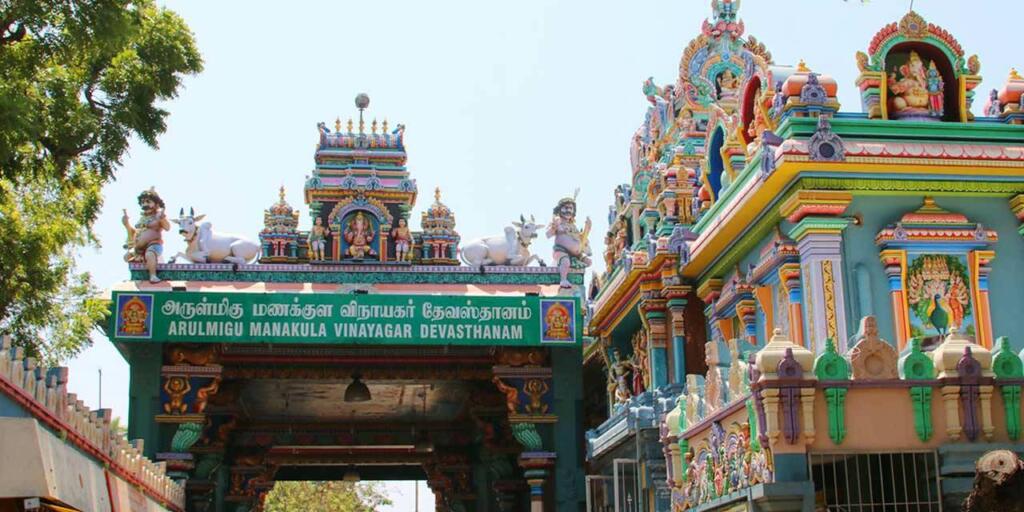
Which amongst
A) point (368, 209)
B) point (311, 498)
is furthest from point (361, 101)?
point (311, 498)

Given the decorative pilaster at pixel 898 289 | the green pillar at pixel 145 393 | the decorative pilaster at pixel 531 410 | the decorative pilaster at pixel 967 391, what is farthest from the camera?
the decorative pilaster at pixel 531 410

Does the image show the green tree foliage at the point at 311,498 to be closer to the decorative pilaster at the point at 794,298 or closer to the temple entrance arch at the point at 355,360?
the temple entrance arch at the point at 355,360

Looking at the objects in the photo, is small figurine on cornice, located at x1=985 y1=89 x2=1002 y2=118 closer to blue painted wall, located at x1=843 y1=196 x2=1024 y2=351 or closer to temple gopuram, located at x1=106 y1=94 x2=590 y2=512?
blue painted wall, located at x1=843 y1=196 x2=1024 y2=351

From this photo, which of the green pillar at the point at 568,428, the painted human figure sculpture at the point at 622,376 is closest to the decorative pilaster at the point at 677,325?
the painted human figure sculpture at the point at 622,376

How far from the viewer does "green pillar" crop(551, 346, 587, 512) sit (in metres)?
21.7

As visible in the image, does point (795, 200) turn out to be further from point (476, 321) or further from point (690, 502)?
point (476, 321)

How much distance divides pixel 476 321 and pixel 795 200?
738 centimetres

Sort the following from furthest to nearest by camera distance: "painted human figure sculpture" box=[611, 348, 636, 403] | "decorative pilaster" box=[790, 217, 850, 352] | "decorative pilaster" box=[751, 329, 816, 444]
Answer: "painted human figure sculpture" box=[611, 348, 636, 403] < "decorative pilaster" box=[790, 217, 850, 352] < "decorative pilaster" box=[751, 329, 816, 444]

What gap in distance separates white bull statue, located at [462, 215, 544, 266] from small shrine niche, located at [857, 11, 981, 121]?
8.40 metres

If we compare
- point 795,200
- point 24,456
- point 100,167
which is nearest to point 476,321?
point 795,200

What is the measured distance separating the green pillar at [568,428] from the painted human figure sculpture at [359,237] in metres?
3.85

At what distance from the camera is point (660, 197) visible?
65.9 feet

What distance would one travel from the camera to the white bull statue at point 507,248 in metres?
22.9

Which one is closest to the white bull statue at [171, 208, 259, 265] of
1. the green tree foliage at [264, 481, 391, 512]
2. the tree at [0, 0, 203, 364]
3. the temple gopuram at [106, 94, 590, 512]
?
the temple gopuram at [106, 94, 590, 512]
